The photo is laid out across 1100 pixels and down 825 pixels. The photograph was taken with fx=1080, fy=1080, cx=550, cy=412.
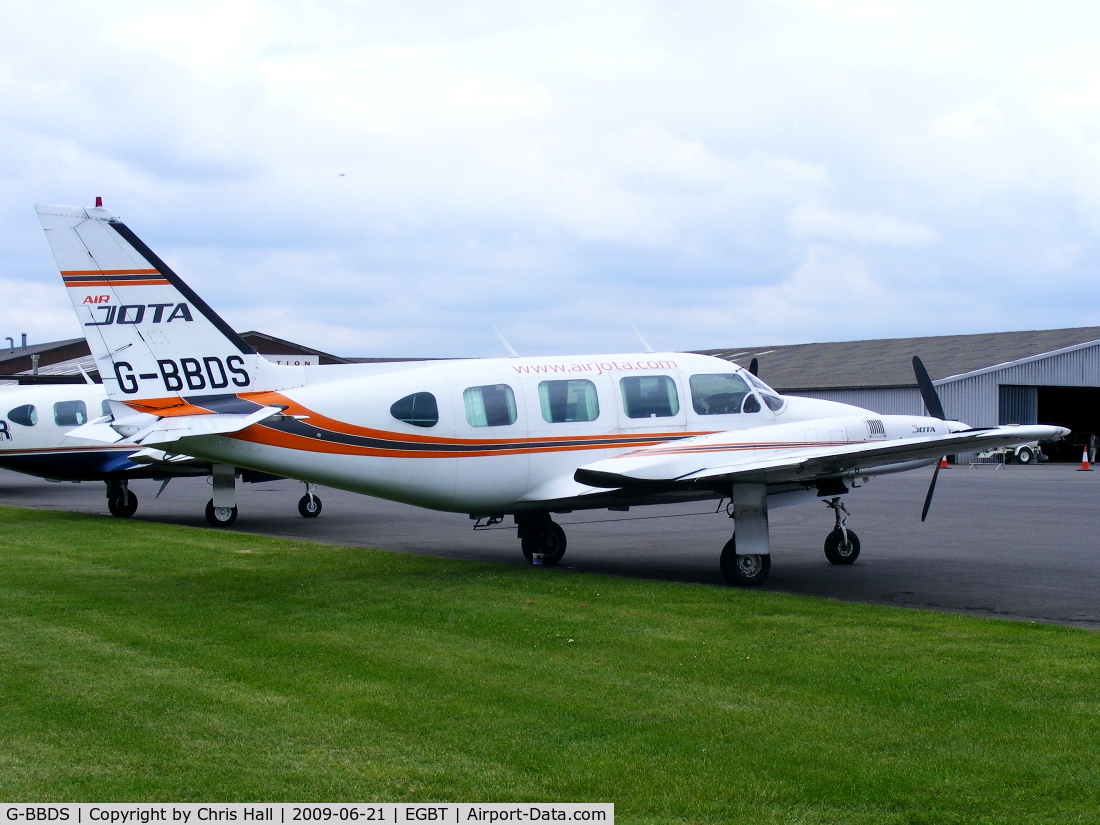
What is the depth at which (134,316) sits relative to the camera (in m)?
12.9

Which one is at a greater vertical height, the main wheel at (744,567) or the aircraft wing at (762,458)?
the aircraft wing at (762,458)

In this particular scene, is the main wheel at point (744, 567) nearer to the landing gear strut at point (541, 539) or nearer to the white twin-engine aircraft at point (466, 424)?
Result: the white twin-engine aircraft at point (466, 424)

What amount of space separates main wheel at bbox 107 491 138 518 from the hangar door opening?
44.8m

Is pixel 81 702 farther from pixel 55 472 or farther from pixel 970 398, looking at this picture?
pixel 970 398

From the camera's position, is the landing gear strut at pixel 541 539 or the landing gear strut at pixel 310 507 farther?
the landing gear strut at pixel 310 507

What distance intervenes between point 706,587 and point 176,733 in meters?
7.44

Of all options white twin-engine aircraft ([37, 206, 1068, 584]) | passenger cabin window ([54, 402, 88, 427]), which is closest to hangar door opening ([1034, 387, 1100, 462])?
white twin-engine aircraft ([37, 206, 1068, 584])

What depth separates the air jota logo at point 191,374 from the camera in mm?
12852

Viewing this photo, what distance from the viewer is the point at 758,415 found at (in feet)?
48.7

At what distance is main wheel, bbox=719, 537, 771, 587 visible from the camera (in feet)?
43.4

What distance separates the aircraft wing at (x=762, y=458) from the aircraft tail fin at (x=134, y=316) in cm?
480

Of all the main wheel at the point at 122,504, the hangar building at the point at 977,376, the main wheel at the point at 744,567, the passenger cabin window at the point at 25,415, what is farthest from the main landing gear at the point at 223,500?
the hangar building at the point at 977,376

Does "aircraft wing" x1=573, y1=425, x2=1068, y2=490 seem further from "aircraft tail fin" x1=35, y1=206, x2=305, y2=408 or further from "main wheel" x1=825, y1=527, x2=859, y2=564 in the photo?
"aircraft tail fin" x1=35, y1=206, x2=305, y2=408

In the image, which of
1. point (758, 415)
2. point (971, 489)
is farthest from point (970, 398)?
point (758, 415)
